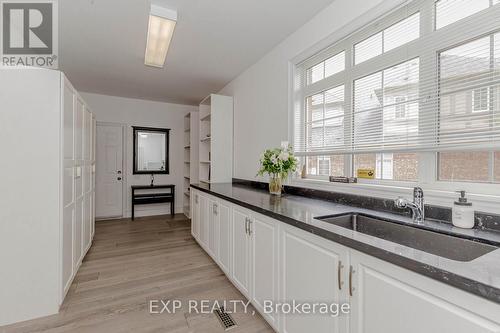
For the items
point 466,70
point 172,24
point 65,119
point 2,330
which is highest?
point 172,24

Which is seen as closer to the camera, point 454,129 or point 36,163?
point 454,129

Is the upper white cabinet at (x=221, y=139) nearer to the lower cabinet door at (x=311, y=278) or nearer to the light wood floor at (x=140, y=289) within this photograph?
the light wood floor at (x=140, y=289)

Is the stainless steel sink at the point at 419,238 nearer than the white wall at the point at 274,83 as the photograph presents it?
Yes

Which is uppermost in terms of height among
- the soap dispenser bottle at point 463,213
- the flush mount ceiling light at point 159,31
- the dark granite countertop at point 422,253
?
the flush mount ceiling light at point 159,31

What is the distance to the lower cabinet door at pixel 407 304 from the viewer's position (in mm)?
698

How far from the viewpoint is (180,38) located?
8.73 ft

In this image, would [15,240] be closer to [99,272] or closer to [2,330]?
[2,330]

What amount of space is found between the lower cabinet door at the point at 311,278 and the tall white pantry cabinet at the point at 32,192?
5.98ft

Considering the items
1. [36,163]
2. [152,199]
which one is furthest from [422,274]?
[152,199]

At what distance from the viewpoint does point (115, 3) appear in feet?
6.78

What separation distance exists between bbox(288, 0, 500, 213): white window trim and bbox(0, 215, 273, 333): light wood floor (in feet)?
4.26

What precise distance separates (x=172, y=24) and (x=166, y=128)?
11.5 ft

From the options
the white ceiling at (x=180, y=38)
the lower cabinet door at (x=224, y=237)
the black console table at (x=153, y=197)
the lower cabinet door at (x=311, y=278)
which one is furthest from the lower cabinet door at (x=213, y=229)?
the black console table at (x=153, y=197)

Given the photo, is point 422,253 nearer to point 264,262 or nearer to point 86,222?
point 264,262
